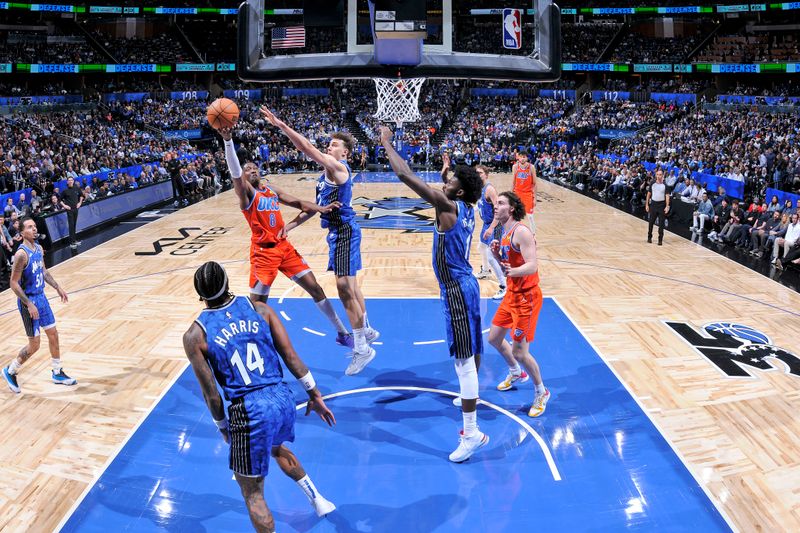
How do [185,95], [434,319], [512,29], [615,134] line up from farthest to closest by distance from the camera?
[185,95], [615,134], [512,29], [434,319]

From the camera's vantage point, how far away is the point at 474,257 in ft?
41.9

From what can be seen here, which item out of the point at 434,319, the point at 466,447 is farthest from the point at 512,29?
the point at 466,447

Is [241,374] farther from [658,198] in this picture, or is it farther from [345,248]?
[658,198]

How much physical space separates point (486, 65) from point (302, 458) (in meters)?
6.92

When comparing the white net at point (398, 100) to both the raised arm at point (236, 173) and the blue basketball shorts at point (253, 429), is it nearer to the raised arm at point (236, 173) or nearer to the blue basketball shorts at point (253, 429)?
the raised arm at point (236, 173)

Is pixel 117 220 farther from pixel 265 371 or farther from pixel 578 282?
pixel 265 371

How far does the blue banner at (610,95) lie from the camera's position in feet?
124

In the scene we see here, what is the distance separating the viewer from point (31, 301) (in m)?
6.39

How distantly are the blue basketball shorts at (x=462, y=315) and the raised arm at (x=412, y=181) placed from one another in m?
0.66

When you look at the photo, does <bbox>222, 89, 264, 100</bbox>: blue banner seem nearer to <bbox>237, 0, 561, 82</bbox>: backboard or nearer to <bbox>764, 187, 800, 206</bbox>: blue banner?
<bbox>237, 0, 561, 82</bbox>: backboard

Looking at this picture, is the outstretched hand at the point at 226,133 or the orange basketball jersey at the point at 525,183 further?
the orange basketball jersey at the point at 525,183

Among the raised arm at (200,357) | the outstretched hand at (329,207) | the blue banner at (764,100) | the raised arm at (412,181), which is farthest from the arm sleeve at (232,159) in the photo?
the blue banner at (764,100)

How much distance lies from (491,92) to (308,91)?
476 inches

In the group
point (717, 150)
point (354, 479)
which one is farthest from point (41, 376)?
point (717, 150)
